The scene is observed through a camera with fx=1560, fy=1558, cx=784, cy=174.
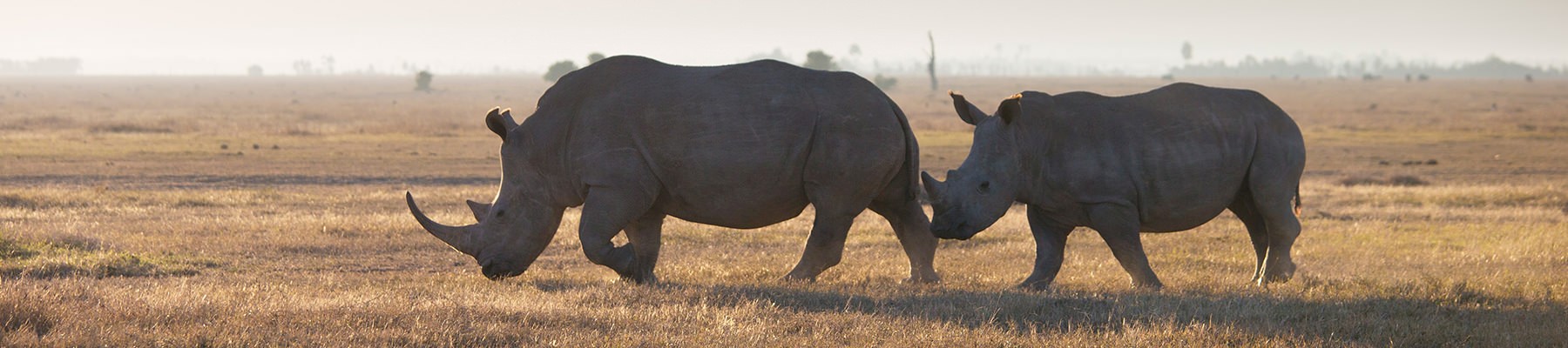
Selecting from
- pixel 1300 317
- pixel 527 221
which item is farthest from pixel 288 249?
pixel 1300 317

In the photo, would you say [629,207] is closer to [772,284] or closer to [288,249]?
[772,284]

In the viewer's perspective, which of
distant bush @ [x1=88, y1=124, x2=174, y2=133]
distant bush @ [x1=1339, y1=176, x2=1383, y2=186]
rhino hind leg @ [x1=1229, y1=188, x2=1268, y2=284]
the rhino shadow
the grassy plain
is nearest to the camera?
the grassy plain

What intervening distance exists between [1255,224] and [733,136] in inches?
161

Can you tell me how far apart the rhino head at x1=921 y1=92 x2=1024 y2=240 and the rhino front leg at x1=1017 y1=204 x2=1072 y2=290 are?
439 mm

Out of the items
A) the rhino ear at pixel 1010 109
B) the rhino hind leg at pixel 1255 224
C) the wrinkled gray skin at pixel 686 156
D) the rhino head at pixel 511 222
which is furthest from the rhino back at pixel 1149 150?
the rhino head at pixel 511 222

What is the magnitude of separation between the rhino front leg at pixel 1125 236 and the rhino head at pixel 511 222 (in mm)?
3616

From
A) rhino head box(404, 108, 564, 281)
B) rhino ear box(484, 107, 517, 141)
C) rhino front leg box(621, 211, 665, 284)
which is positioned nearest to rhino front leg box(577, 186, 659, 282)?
rhino head box(404, 108, 564, 281)

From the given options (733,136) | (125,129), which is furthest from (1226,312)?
(125,129)

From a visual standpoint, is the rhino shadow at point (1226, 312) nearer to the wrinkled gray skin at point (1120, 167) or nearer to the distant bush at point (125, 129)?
the wrinkled gray skin at point (1120, 167)

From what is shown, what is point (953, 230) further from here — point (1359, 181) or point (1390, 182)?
point (1359, 181)

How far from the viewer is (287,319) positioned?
25.6 ft

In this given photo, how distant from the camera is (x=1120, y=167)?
10117mm

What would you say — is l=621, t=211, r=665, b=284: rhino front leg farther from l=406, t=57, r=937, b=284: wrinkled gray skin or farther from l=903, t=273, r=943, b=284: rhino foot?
l=903, t=273, r=943, b=284: rhino foot

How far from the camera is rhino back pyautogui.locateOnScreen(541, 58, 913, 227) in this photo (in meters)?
10.0
